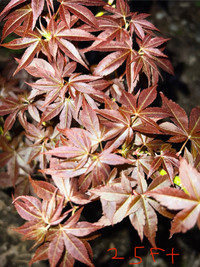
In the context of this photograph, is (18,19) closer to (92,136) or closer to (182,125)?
(92,136)

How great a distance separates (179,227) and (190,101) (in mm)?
1861

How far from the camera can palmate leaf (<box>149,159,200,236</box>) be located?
58cm

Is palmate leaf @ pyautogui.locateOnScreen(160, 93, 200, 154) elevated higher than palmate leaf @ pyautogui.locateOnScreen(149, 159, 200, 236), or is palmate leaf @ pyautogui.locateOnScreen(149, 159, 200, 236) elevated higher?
palmate leaf @ pyautogui.locateOnScreen(160, 93, 200, 154)

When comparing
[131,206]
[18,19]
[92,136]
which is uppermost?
[18,19]

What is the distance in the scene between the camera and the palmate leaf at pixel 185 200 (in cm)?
58

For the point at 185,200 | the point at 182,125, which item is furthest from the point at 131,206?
the point at 182,125

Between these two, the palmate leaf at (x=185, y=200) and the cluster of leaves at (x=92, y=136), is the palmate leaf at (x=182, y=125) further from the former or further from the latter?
the palmate leaf at (x=185, y=200)

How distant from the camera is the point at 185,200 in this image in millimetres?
590

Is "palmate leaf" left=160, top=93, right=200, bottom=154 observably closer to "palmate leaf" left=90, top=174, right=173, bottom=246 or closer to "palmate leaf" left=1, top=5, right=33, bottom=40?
"palmate leaf" left=90, top=174, right=173, bottom=246

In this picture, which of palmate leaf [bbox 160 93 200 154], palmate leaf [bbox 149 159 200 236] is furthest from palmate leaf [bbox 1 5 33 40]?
palmate leaf [bbox 149 159 200 236]

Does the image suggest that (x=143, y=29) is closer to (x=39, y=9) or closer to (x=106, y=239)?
(x=39, y=9)

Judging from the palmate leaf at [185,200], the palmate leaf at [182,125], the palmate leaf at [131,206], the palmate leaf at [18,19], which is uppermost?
the palmate leaf at [18,19]

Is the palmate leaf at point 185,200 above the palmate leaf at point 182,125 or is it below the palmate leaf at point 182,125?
below

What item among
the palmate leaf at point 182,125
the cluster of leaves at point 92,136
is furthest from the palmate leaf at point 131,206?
the palmate leaf at point 182,125
